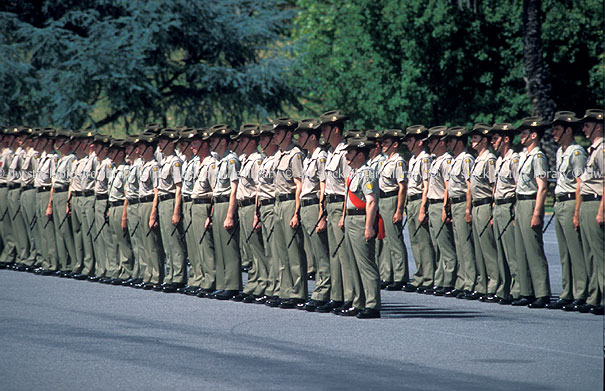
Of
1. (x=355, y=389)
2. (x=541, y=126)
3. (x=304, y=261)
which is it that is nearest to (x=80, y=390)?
(x=355, y=389)

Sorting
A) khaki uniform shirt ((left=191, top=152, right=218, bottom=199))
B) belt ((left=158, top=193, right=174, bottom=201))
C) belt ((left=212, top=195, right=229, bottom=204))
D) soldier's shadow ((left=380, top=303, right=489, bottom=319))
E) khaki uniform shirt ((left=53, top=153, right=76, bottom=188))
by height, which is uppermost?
khaki uniform shirt ((left=53, top=153, right=76, bottom=188))

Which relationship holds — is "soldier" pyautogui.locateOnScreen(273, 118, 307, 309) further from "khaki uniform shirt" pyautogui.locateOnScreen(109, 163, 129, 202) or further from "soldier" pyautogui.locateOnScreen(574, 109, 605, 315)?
"khaki uniform shirt" pyautogui.locateOnScreen(109, 163, 129, 202)

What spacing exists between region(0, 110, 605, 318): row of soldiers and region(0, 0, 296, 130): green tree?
60.4ft

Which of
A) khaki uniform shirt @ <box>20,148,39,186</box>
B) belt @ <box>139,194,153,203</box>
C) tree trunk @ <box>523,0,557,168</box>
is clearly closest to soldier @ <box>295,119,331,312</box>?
belt @ <box>139,194,153,203</box>

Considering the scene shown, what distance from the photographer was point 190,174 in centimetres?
1425

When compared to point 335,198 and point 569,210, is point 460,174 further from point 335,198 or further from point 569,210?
point 335,198

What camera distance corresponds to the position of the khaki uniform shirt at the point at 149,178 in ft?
48.9

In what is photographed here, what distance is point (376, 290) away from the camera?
1126 centimetres

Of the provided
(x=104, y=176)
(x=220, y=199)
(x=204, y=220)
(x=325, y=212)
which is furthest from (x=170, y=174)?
(x=325, y=212)

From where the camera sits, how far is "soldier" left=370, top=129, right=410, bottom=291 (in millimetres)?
14586

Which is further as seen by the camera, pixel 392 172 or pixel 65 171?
pixel 65 171

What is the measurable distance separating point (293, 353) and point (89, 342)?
1970 mm

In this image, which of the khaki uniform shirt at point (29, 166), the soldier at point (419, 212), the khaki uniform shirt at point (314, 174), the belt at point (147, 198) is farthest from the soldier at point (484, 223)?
the khaki uniform shirt at point (29, 166)

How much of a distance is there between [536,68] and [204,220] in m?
19.4
